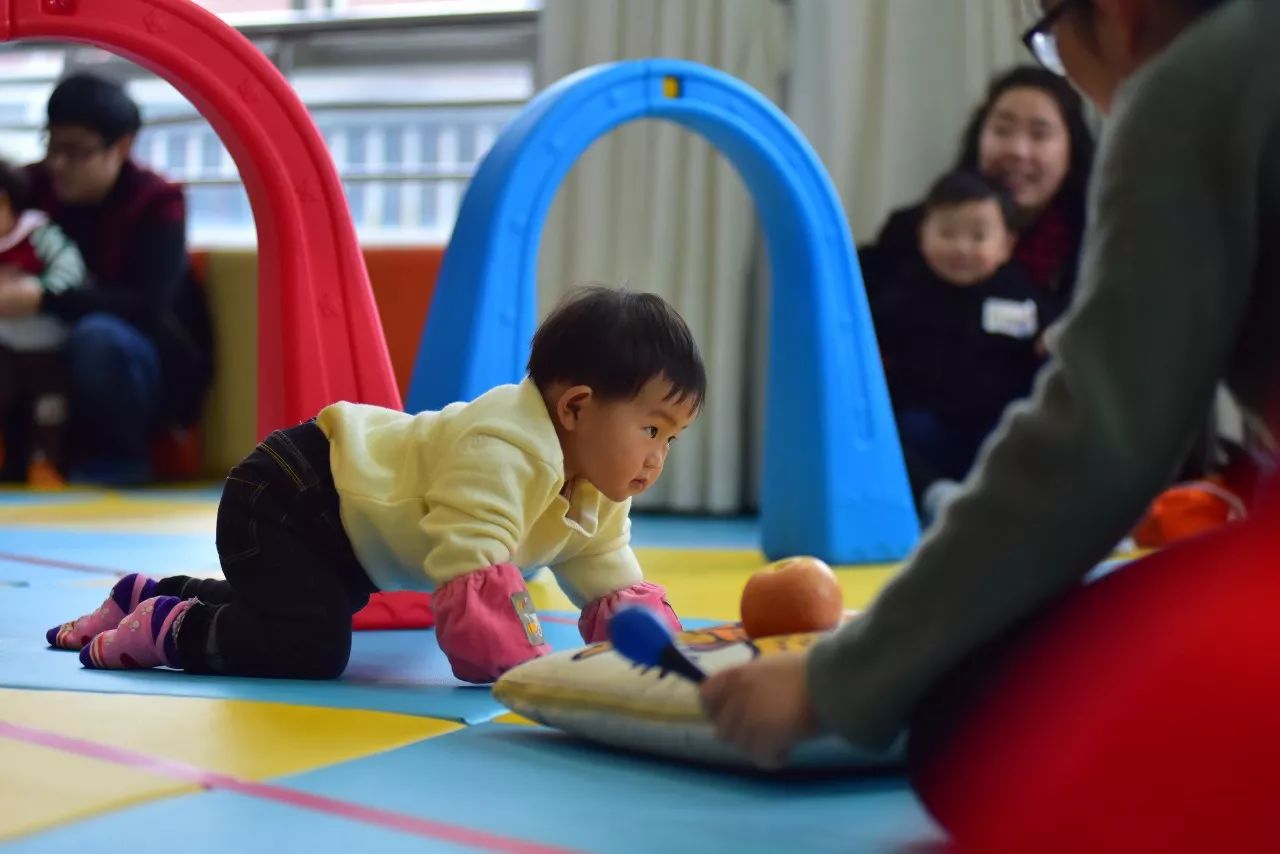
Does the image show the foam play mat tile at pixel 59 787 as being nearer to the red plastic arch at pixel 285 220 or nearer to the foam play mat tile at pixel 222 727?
the foam play mat tile at pixel 222 727

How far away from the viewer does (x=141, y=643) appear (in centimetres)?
121

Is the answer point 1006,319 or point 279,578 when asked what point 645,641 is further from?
point 1006,319

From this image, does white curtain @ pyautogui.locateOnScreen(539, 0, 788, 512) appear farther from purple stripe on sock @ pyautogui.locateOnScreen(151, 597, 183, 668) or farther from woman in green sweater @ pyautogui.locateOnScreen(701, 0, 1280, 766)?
woman in green sweater @ pyautogui.locateOnScreen(701, 0, 1280, 766)

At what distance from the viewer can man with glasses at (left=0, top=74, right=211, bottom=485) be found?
3.23 metres

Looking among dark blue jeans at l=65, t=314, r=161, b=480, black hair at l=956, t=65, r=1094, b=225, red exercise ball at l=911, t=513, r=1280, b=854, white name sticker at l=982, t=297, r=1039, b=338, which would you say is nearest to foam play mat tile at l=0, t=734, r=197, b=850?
red exercise ball at l=911, t=513, r=1280, b=854

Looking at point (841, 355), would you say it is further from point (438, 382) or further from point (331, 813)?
point (331, 813)

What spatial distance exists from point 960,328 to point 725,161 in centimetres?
66

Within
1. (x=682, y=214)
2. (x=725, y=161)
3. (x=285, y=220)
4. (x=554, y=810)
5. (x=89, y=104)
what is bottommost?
(x=554, y=810)

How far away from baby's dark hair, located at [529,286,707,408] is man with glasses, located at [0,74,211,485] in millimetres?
2345

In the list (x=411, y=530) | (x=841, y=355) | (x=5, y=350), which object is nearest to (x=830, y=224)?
(x=841, y=355)

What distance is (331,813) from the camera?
0.77 meters

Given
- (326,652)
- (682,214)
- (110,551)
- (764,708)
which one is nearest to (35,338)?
(110,551)

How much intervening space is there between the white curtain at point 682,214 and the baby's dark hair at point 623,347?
1.80 m

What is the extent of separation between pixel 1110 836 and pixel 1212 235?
253 millimetres
